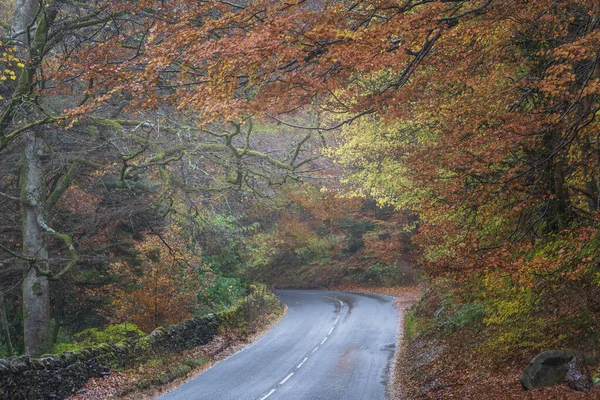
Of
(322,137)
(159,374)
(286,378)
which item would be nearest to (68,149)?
(159,374)

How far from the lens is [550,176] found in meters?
9.58

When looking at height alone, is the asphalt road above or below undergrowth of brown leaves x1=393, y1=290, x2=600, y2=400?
below

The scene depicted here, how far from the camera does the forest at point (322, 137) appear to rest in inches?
314

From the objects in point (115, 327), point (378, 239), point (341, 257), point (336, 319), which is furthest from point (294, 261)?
point (115, 327)

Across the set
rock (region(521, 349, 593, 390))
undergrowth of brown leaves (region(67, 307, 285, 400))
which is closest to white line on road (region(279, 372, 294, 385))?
undergrowth of brown leaves (region(67, 307, 285, 400))

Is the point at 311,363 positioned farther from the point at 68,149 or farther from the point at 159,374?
the point at 68,149

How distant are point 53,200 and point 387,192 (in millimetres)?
11395

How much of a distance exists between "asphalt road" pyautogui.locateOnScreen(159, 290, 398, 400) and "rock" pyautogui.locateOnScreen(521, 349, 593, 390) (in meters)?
4.43

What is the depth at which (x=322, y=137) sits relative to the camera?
16.9 metres

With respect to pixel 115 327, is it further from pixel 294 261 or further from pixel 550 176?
pixel 294 261

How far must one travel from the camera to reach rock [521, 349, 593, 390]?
8078mm

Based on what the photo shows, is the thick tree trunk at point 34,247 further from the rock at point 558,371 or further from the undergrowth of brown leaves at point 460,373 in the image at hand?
the rock at point 558,371

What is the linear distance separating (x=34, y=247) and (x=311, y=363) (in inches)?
334

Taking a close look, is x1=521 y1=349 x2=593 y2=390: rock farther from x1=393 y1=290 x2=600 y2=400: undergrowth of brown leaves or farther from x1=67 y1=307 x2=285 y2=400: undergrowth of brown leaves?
x1=67 y1=307 x2=285 y2=400: undergrowth of brown leaves
